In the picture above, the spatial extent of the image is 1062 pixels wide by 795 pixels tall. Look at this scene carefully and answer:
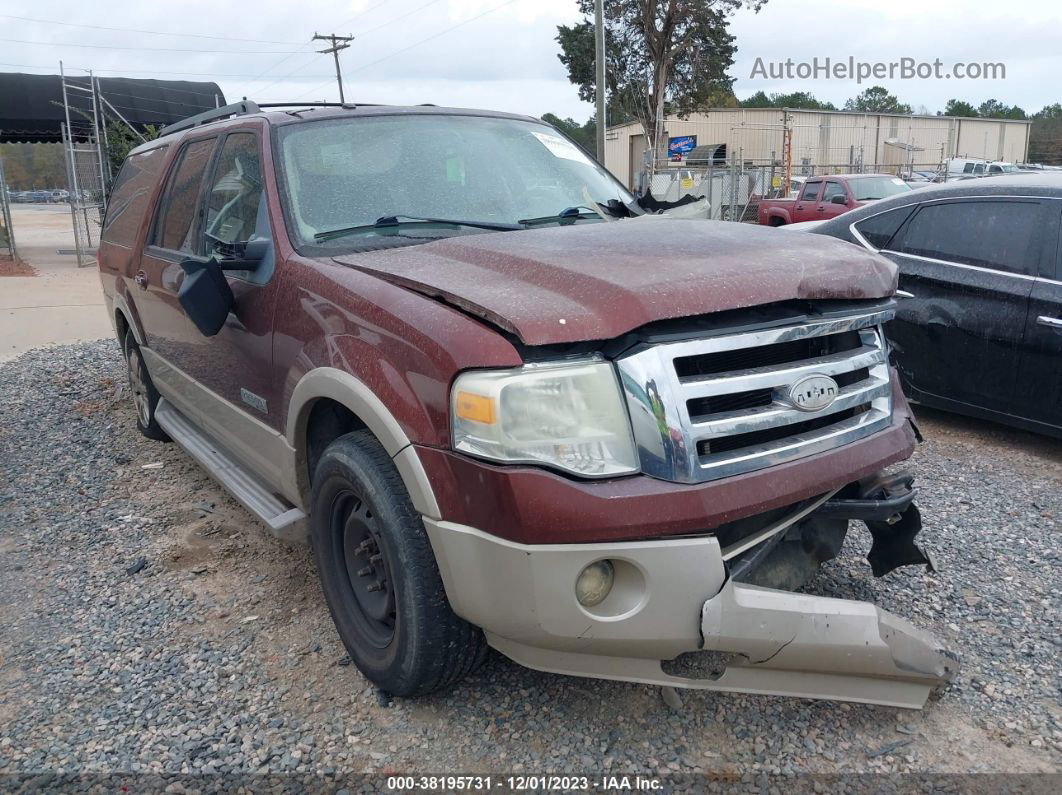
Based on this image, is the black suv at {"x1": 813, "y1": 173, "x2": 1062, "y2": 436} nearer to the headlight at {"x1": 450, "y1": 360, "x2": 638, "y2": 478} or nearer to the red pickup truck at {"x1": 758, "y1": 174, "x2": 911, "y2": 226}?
the headlight at {"x1": 450, "y1": 360, "x2": 638, "y2": 478}

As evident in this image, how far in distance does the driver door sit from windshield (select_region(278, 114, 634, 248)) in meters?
0.19

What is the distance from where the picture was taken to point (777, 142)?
38875 mm

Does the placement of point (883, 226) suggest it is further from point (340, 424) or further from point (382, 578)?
point (382, 578)

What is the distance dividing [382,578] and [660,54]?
1366 inches

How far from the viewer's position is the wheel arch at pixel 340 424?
2389mm

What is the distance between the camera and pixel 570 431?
224 cm

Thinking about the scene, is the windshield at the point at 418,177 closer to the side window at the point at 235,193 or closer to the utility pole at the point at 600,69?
the side window at the point at 235,193

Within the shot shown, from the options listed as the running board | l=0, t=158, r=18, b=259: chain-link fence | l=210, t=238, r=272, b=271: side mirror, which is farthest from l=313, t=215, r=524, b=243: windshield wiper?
l=0, t=158, r=18, b=259: chain-link fence

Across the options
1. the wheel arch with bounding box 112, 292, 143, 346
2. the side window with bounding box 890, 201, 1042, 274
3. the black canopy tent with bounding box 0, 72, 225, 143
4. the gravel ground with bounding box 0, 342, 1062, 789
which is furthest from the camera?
the black canopy tent with bounding box 0, 72, 225, 143

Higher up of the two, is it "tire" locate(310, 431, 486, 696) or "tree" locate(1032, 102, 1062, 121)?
"tree" locate(1032, 102, 1062, 121)

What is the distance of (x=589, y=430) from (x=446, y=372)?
1.33 ft

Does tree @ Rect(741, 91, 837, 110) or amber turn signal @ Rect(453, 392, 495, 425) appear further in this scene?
tree @ Rect(741, 91, 837, 110)

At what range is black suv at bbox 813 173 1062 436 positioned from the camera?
471 centimetres

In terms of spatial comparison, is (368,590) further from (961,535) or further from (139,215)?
(139,215)
